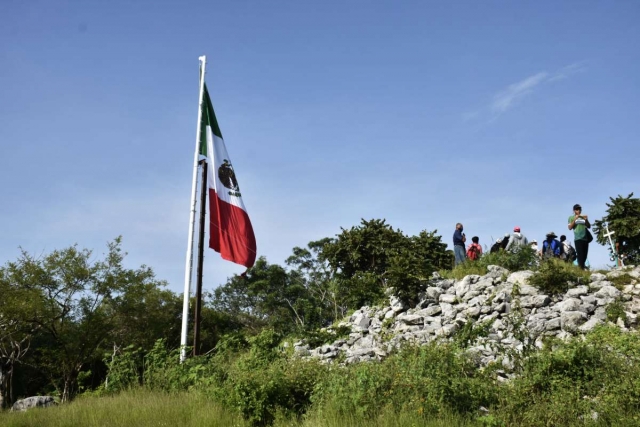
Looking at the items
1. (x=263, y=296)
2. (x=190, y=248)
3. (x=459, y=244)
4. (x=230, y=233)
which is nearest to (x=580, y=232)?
(x=459, y=244)

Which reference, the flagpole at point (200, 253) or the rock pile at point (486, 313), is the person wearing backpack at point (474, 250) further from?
the flagpole at point (200, 253)

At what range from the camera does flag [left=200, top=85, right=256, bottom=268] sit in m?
15.5

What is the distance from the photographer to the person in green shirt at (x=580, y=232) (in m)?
16.5

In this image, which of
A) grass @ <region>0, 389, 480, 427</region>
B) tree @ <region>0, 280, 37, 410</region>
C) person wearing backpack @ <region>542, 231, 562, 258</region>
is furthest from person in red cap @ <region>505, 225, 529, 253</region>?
tree @ <region>0, 280, 37, 410</region>

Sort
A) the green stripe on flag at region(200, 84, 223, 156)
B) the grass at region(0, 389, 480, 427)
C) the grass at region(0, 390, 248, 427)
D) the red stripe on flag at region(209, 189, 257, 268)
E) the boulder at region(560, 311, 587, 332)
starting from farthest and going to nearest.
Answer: the green stripe on flag at region(200, 84, 223, 156) < the red stripe on flag at region(209, 189, 257, 268) < the boulder at region(560, 311, 587, 332) < the grass at region(0, 390, 248, 427) < the grass at region(0, 389, 480, 427)

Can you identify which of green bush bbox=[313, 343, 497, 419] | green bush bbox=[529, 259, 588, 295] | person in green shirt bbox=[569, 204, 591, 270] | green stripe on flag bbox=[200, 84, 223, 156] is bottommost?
green bush bbox=[313, 343, 497, 419]

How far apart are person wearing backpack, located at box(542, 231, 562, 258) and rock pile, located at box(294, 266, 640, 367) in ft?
10.1

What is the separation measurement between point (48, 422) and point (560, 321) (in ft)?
36.3

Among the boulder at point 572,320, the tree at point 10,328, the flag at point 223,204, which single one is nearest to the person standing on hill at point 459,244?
the boulder at point 572,320

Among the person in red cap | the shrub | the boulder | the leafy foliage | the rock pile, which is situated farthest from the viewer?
the leafy foliage

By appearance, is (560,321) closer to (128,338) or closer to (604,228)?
(604,228)

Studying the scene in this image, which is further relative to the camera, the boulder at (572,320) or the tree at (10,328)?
the tree at (10,328)

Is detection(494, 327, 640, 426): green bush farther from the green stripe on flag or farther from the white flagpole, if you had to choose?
the green stripe on flag

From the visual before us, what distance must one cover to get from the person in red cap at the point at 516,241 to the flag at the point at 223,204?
873 cm
